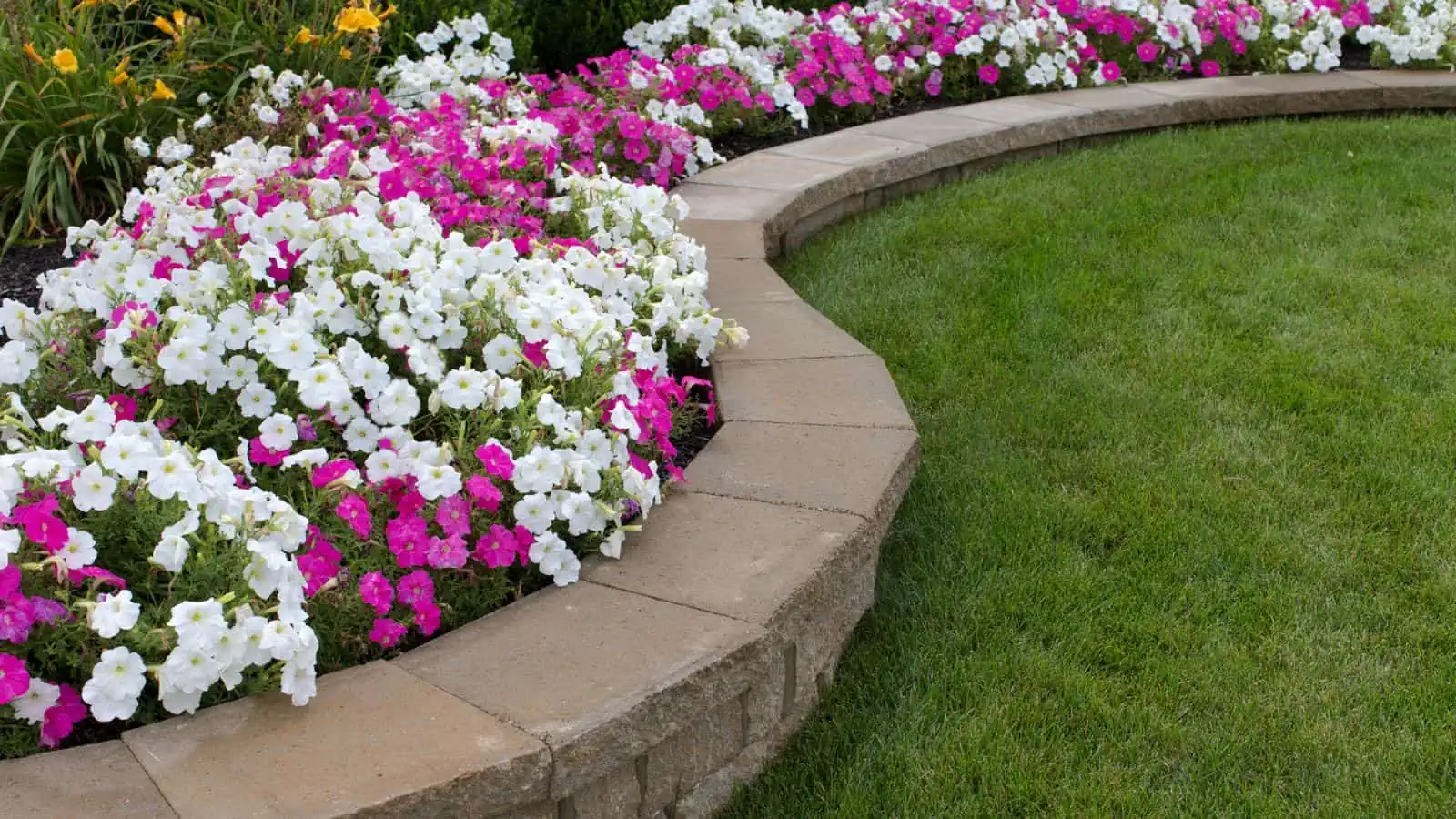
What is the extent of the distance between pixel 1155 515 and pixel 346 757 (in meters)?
1.81

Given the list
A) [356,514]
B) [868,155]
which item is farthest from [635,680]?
[868,155]

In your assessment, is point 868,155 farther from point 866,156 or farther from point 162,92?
point 162,92

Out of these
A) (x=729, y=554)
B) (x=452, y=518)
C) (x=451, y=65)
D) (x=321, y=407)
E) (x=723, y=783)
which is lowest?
(x=723, y=783)

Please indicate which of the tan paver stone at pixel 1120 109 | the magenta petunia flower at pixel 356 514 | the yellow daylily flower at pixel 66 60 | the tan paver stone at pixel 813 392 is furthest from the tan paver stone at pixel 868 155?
the magenta petunia flower at pixel 356 514

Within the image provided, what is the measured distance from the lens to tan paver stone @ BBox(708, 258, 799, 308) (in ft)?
12.3

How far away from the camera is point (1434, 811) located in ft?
6.93

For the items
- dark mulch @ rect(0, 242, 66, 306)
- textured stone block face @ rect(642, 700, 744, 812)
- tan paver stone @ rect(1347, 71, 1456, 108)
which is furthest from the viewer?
tan paver stone @ rect(1347, 71, 1456, 108)

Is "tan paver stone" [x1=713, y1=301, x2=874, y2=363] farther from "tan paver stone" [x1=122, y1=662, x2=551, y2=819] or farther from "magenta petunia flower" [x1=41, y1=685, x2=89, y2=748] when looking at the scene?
"magenta petunia flower" [x1=41, y1=685, x2=89, y2=748]

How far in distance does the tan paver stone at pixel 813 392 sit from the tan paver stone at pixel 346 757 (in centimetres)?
120

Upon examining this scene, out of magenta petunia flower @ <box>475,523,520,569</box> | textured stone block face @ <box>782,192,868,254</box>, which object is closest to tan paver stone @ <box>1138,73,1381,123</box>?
textured stone block face @ <box>782,192,868,254</box>

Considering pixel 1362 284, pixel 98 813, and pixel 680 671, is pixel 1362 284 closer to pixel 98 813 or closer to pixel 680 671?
pixel 680 671

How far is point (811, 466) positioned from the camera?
8.94 feet

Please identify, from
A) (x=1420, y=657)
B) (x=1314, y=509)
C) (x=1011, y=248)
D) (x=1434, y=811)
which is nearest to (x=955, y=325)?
(x=1011, y=248)

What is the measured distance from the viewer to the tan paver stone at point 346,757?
5.73 feet
